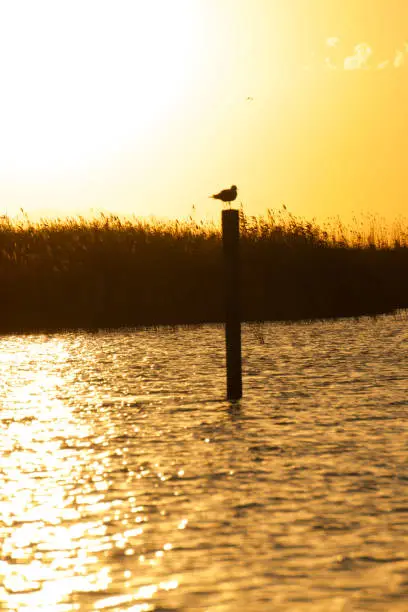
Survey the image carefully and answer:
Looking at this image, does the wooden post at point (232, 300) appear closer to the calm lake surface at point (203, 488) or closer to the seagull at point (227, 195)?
the calm lake surface at point (203, 488)

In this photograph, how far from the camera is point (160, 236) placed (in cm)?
2583

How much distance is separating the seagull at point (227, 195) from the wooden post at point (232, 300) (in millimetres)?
1354

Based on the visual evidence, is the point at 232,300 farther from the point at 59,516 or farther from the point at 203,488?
the point at 59,516

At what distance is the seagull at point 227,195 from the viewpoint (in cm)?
1493

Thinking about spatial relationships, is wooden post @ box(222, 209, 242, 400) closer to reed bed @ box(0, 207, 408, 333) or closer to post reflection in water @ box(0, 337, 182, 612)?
post reflection in water @ box(0, 337, 182, 612)

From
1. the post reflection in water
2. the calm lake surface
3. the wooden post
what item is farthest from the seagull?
the post reflection in water

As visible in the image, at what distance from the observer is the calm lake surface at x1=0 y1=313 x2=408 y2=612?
5.84m

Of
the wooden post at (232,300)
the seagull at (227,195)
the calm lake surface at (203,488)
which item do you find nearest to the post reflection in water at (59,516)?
the calm lake surface at (203,488)

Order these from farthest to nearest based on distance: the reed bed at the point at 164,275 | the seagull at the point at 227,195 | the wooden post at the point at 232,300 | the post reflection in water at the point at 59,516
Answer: the reed bed at the point at 164,275 < the seagull at the point at 227,195 < the wooden post at the point at 232,300 < the post reflection in water at the point at 59,516

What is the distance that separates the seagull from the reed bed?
8.65 meters

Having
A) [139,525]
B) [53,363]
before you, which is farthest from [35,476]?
[53,363]

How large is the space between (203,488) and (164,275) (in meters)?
16.5

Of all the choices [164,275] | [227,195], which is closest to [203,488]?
[227,195]

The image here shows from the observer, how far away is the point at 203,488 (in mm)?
8336
